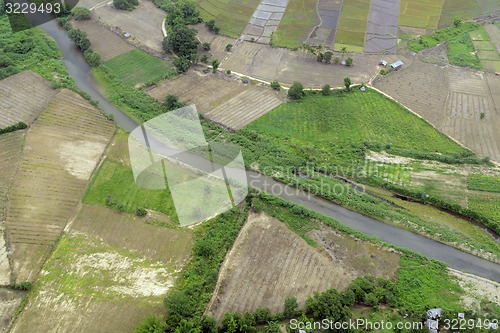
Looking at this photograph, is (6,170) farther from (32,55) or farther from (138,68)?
(32,55)

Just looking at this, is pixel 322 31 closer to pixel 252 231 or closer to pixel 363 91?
pixel 363 91

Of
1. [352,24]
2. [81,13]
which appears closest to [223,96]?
[352,24]

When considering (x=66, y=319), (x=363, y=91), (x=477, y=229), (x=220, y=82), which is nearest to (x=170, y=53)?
(x=220, y=82)

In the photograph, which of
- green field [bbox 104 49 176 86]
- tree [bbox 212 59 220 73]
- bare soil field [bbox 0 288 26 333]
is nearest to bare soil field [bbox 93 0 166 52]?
green field [bbox 104 49 176 86]

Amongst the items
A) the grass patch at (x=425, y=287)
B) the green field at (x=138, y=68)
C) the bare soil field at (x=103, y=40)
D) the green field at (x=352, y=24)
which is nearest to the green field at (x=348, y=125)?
the green field at (x=352, y=24)

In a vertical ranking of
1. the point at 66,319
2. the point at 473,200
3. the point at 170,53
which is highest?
the point at 170,53

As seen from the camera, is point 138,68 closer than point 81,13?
Yes
